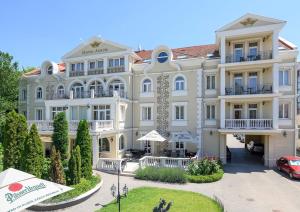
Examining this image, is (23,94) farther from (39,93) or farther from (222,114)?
(222,114)

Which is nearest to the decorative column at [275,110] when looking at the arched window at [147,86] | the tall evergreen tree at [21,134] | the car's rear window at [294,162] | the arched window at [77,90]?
the car's rear window at [294,162]

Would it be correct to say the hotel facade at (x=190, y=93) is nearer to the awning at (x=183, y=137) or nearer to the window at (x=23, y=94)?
the awning at (x=183, y=137)

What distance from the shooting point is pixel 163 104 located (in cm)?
2539

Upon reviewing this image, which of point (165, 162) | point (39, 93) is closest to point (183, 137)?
point (165, 162)

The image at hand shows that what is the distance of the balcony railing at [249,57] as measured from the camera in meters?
22.1

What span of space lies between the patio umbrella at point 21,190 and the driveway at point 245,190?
14.7ft

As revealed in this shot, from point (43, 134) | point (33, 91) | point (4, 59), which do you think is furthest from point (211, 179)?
point (4, 59)

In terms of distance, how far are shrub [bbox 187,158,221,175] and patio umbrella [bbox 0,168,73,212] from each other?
37.4 feet

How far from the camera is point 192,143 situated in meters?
24.1

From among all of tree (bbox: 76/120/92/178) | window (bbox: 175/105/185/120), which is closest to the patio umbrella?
tree (bbox: 76/120/92/178)

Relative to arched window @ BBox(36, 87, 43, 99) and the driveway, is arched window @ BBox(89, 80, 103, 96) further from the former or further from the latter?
the driveway

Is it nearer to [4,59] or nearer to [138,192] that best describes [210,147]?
[138,192]

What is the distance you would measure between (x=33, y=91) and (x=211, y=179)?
25882 mm

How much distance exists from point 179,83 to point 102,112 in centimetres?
883
